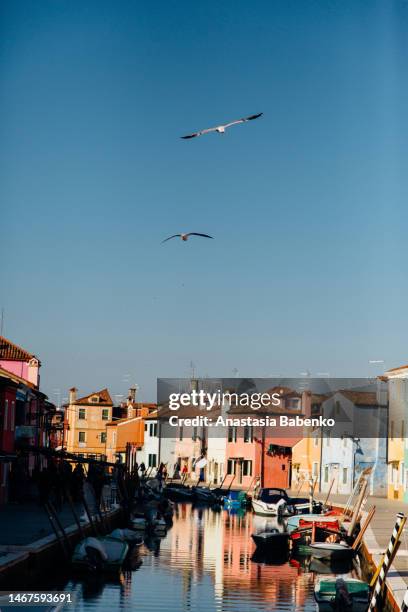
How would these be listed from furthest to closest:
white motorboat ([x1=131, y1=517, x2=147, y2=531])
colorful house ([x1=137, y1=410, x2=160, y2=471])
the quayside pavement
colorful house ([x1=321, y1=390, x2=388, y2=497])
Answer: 1. colorful house ([x1=137, y1=410, x2=160, y2=471])
2. colorful house ([x1=321, y1=390, x2=388, y2=497])
3. white motorboat ([x1=131, y1=517, x2=147, y2=531])
4. the quayside pavement

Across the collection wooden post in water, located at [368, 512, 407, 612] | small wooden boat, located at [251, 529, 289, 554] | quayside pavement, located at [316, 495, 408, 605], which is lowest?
small wooden boat, located at [251, 529, 289, 554]

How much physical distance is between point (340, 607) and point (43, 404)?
145 feet

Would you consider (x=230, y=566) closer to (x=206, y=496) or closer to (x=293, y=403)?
(x=206, y=496)

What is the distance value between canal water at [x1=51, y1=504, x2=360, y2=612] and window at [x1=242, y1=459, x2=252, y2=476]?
124ft

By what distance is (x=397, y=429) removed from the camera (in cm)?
5609

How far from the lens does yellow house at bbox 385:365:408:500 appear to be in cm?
5397

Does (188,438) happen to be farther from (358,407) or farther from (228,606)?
(228,606)

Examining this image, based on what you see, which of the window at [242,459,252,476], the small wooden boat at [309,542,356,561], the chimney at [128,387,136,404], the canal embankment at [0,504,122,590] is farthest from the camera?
the chimney at [128,387,136,404]

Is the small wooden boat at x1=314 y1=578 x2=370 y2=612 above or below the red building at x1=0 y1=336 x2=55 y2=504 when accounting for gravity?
below

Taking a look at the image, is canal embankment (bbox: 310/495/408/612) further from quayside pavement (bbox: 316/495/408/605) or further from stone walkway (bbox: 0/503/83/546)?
stone walkway (bbox: 0/503/83/546)

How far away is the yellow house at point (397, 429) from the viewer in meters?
54.0

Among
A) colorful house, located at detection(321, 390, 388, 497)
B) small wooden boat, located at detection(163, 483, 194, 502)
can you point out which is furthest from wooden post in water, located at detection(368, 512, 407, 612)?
small wooden boat, located at detection(163, 483, 194, 502)

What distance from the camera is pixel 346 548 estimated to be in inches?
1174

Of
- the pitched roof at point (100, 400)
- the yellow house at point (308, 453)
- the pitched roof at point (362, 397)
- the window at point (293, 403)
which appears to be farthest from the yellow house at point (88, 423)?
the pitched roof at point (362, 397)
